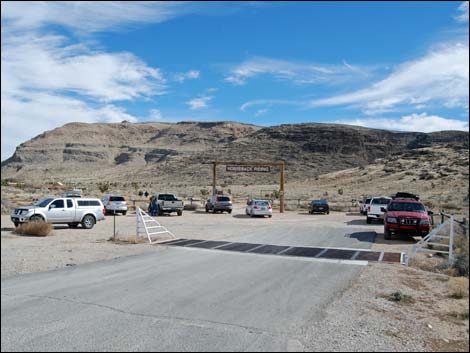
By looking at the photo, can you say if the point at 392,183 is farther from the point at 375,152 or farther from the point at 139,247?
the point at 139,247

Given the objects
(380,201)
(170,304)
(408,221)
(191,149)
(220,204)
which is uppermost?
(191,149)

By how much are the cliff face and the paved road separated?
75.0 metres

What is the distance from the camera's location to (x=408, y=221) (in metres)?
20.3

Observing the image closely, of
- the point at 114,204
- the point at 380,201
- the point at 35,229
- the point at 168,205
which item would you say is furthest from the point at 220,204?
the point at 35,229

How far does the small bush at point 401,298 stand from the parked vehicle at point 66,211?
1683cm

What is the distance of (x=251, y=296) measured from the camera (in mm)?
8875

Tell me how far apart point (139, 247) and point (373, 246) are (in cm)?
837

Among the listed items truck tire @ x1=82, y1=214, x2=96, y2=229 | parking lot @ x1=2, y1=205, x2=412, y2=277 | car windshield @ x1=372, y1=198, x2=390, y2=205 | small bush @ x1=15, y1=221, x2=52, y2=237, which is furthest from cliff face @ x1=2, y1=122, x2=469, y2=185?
small bush @ x1=15, y1=221, x2=52, y2=237

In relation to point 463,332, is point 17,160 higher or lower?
higher

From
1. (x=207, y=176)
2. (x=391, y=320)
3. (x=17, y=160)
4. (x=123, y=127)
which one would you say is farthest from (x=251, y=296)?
(x=123, y=127)

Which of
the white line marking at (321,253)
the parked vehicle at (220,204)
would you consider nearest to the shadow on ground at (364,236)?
the white line marking at (321,253)

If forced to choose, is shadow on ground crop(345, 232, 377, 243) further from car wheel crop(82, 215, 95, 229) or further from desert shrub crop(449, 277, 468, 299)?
car wheel crop(82, 215, 95, 229)

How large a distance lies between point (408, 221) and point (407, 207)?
1306mm

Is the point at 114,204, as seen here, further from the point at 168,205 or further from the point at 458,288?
the point at 458,288
